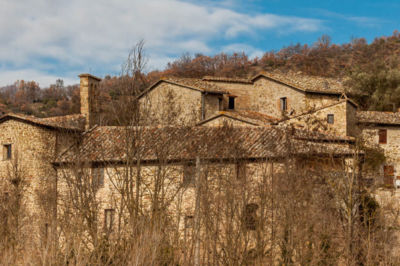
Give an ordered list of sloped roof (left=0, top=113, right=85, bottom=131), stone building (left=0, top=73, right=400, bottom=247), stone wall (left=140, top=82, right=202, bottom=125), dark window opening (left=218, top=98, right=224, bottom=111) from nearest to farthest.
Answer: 1. stone building (left=0, top=73, right=400, bottom=247)
2. sloped roof (left=0, top=113, right=85, bottom=131)
3. stone wall (left=140, top=82, right=202, bottom=125)
4. dark window opening (left=218, top=98, right=224, bottom=111)

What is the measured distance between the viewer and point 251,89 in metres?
30.0

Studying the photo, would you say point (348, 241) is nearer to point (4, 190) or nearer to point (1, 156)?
point (4, 190)

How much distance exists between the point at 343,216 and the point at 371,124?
10.5m

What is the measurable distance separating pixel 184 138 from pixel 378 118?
1194 centimetres

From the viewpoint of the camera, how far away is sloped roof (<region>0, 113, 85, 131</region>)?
61.8ft

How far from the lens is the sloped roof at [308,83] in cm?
2695

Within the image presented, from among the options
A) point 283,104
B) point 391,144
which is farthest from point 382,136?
point 283,104

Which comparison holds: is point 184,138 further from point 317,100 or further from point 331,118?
point 317,100

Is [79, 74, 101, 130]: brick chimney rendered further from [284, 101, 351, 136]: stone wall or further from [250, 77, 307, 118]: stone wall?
[250, 77, 307, 118]: stone wall

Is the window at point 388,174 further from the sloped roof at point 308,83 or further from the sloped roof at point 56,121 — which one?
the sloped roof at point 56,121

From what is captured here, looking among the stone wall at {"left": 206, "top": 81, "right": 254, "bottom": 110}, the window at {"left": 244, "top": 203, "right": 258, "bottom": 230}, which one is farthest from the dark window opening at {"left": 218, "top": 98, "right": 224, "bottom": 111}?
the window at {"left": 244, "top": 203, "right": 258, "bottom": 230}

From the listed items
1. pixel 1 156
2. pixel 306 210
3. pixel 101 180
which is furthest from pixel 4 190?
pixel 306 210

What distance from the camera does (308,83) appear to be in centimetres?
2766

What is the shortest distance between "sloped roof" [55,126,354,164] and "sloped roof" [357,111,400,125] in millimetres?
6675
